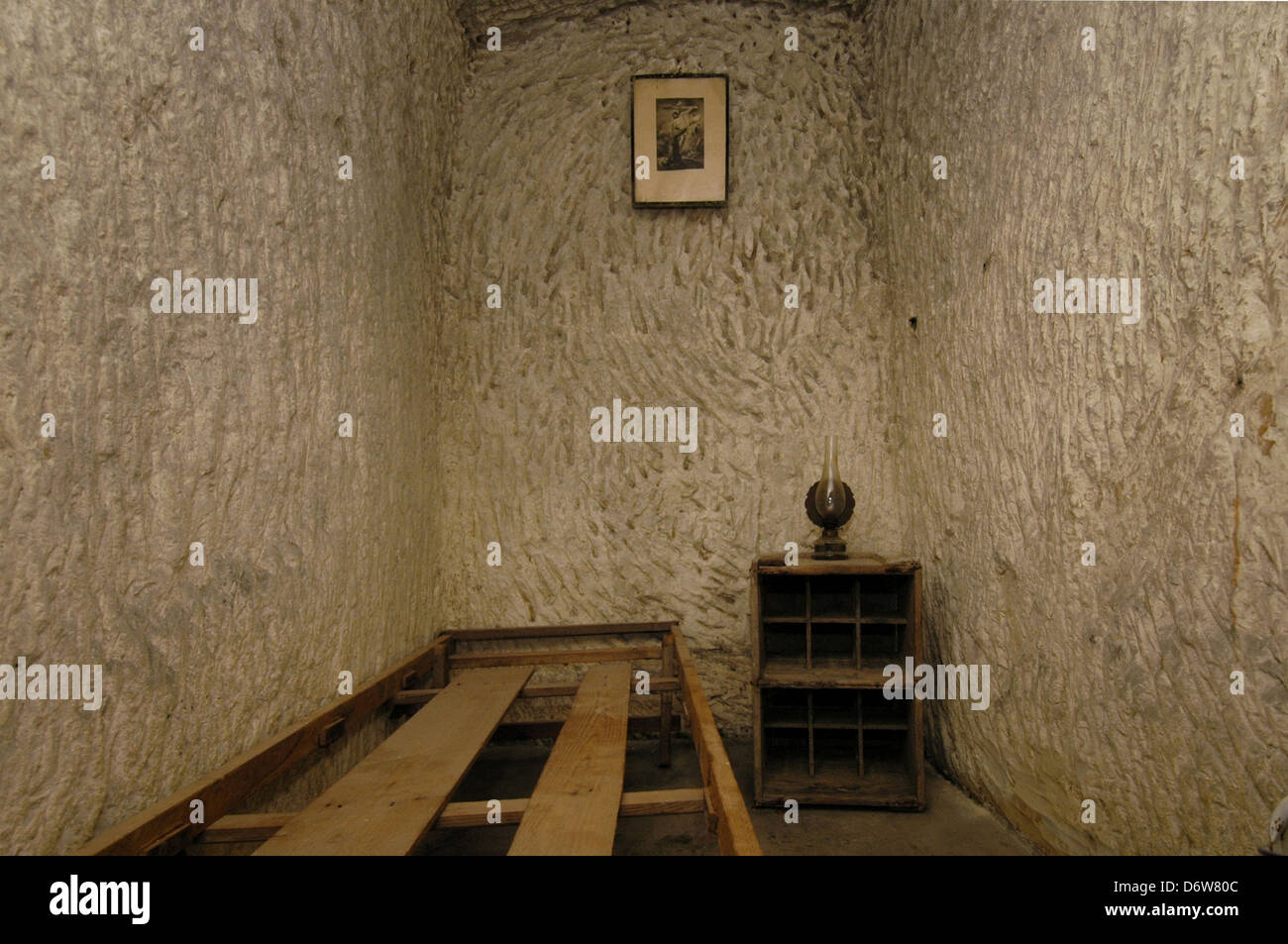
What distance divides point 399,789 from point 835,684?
1253 millimetres

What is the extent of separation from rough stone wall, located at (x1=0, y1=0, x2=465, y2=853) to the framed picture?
3.10 ft

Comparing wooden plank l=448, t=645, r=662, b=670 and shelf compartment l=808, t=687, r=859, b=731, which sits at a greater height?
wooden plank l=448, t=645, r=662, b=670

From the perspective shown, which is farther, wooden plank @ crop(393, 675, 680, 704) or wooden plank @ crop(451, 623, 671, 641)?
wooden plank @ crop(451, 623, 671, 641)

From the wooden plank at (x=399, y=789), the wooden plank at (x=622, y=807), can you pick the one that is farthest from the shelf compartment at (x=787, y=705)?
the wooden plank at (x=622, y=807)

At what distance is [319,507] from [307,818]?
2.43 feet

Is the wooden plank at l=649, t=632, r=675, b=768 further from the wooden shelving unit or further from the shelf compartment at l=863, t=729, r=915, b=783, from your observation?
the shelf compartment at l=863, t=729, r=915, b=783

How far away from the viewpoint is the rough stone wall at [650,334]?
2658mm

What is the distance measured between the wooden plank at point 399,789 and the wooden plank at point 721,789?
0.44 m

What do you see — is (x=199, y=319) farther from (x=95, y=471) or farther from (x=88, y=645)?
(x=88, y=645)

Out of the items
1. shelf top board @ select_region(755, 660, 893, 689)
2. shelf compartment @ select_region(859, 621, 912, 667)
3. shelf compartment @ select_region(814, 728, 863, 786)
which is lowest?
shelf compartment @ select_region(814, 728, 863, 786)

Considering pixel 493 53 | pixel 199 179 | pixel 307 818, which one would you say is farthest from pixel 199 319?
pixel 493 53

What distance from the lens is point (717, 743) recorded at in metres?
1.31

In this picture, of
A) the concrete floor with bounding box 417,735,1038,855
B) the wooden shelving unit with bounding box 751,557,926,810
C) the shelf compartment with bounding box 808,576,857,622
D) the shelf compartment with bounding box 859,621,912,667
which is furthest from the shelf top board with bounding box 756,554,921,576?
the concrete floor with bounding box 417,735,1038,855

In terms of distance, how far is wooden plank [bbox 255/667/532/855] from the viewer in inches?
41.7
